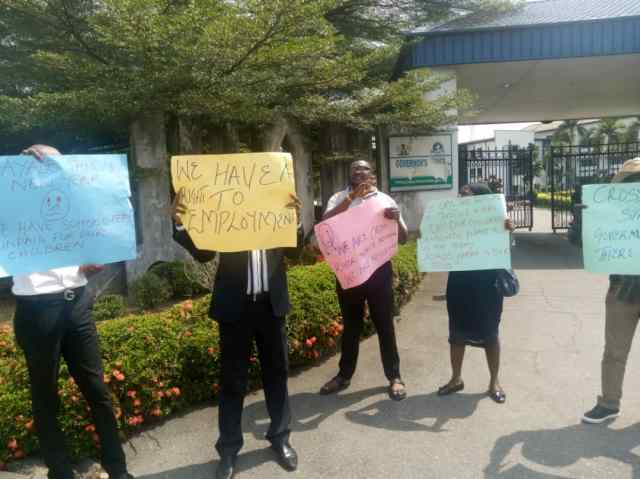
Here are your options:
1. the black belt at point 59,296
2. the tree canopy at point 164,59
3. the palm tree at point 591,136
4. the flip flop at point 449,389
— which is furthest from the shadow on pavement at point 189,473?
the palm tree at point 591,136

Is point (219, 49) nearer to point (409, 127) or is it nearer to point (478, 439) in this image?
point (478, 439)

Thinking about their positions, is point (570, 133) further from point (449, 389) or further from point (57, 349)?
point (57, 349)

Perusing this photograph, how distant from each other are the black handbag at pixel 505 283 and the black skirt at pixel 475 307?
3cm

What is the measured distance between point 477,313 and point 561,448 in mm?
1085

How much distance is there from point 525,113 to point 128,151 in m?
14.9

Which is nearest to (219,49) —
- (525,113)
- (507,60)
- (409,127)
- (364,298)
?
(364,298)

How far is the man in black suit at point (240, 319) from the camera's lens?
10.6 ft

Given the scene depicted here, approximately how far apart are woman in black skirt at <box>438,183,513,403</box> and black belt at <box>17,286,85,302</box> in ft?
8.81

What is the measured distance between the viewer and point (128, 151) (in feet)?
26.2

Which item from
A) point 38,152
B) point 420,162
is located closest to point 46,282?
point 38,152

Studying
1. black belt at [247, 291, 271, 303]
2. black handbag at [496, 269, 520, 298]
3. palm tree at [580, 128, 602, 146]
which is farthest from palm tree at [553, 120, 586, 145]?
black belt at [247, 291, 271, 303]

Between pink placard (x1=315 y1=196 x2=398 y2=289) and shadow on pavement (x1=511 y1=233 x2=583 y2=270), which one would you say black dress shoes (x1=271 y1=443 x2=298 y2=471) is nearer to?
pink placard (x1=315 y1=196 x2=398 y2=289)

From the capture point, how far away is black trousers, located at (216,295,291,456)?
3.26 meters

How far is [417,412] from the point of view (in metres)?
3.97
